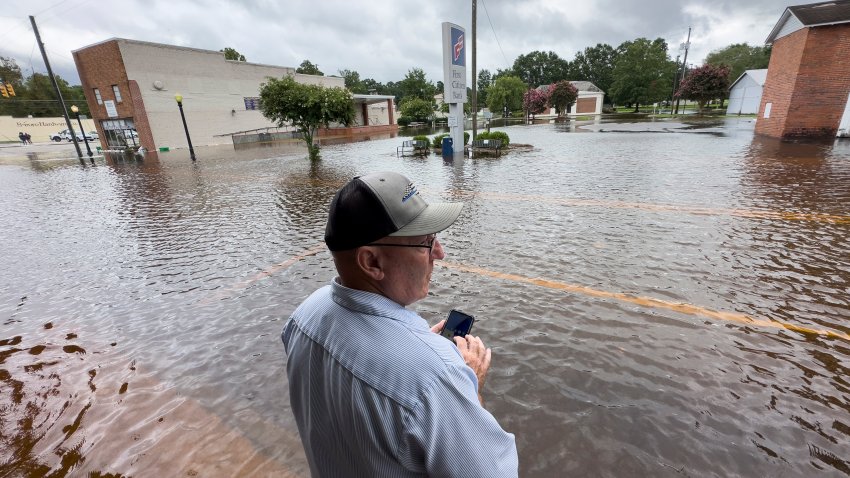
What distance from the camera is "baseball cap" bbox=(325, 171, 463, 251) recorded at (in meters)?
1.07

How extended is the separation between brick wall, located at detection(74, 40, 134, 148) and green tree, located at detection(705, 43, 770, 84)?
80792 millimetres

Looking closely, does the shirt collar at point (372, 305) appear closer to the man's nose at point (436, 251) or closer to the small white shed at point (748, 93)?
the man's nose at point (436, 251)

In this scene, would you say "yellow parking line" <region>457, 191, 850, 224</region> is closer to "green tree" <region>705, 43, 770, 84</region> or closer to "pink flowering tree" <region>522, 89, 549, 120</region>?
"pink flowering tree" <region>522, 89, 549, 120</region>

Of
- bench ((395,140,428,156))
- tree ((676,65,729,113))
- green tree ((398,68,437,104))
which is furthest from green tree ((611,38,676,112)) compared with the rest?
bench ((395,140,428,156))

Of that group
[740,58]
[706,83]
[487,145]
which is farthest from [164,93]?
[740,58]

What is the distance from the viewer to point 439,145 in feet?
67.7

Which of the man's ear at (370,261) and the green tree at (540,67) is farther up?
the green tree at (540,67)

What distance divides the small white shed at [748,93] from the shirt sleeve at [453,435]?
52.1m

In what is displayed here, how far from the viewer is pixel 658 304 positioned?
4332mm

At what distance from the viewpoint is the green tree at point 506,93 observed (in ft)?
191

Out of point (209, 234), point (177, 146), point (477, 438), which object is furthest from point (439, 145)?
point (177, 146)

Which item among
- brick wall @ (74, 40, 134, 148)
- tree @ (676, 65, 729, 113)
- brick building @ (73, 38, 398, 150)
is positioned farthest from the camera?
tree @ (676, 65, 729, 113)

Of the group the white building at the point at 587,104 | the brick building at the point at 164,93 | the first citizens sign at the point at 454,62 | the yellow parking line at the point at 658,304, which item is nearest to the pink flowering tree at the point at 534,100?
the white building at the point at 587,104

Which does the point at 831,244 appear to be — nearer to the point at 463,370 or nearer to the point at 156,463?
the point at 463,370
